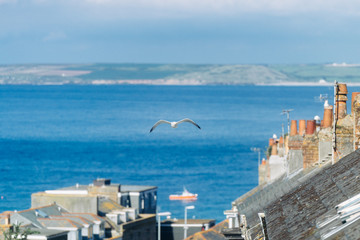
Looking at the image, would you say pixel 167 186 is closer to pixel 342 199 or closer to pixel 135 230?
pixel 135 230

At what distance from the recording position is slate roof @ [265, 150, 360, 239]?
A: 1391cm

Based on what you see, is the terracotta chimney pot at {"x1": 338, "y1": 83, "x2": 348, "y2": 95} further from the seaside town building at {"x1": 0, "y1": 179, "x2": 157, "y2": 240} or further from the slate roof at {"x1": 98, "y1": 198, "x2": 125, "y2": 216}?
the slate roof at {"x1": 98, "y1": 198, "x2": 125, "y2": 216}

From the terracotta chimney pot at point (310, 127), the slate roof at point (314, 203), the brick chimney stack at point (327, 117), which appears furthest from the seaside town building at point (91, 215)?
the slate roof at point (314, 203)

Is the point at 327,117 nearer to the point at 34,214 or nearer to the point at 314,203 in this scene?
the point at 314,203

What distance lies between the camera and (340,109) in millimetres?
26328

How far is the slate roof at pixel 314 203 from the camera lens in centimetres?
1391

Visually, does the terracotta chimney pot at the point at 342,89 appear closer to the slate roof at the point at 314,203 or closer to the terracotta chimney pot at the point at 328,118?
the terracotta chimney pot at the point at 328,118

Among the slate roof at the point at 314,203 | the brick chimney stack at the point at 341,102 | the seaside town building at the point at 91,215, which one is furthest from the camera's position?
the seaside town building at the point at 91,215

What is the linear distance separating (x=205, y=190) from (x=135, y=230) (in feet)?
198

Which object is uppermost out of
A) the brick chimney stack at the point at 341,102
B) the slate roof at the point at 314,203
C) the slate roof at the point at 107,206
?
the slate roof at the point at 107,206


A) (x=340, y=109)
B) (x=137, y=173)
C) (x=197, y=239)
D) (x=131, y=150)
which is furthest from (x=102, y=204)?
(x=131, y=150)

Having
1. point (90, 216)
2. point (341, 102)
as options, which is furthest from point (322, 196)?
point (90, 216)

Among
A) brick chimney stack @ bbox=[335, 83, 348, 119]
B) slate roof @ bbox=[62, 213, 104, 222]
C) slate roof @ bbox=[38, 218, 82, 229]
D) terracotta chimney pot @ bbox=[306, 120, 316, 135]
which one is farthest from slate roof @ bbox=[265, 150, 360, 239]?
slate roof @ bbox=[62, 213, 104, 222]

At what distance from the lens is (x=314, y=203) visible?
15492mm
